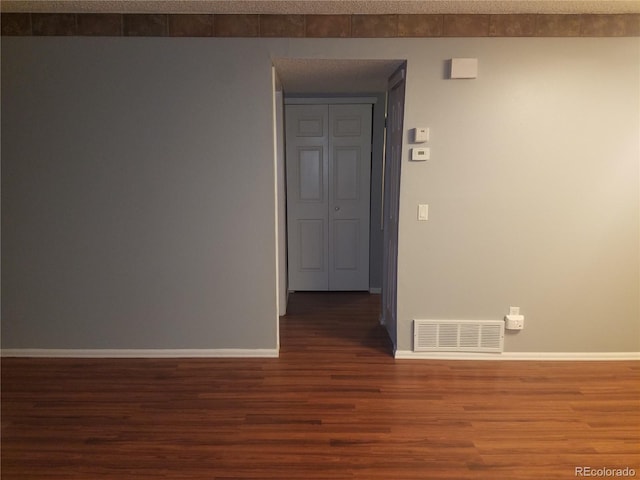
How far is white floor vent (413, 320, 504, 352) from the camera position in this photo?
3412mm

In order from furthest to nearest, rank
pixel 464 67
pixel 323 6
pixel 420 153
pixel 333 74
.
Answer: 1. pixel 333 74
2. pixel 420 153
3. pixel 464 67
4. pixel 323 6

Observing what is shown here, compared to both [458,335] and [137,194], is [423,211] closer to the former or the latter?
[458,335]

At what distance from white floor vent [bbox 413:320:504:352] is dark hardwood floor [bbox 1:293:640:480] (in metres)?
0.13

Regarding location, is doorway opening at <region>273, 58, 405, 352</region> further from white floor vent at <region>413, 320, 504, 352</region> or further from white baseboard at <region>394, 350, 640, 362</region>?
white baseboard at <region>394, 350, 640, 362</region>

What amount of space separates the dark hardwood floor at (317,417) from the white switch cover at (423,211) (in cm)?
108

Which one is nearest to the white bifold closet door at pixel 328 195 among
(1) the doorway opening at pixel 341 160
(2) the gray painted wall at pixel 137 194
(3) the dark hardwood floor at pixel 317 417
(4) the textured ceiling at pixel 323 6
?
(1) the doorway opening at pixel 341 160

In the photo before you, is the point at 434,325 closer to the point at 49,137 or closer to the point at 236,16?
the point at 236,16

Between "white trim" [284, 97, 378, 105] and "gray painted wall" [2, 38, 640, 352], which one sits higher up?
"white trim" [284, 97, 378, 105]

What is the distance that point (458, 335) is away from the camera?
343cm

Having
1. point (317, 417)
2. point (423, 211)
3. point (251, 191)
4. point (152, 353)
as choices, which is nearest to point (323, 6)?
point (251, 191)

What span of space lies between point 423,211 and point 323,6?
1.53 m

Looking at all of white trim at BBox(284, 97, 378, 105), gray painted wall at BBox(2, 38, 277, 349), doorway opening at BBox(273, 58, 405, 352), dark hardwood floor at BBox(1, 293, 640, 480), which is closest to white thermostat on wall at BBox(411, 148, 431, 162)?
doorway opening at BBox(273, 58, 405, 352)

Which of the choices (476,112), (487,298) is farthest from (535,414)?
(476,112)

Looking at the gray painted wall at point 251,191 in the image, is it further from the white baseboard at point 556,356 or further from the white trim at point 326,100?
the white trim at point 326,100
